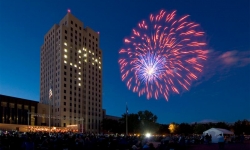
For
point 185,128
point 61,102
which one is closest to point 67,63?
point 61,102

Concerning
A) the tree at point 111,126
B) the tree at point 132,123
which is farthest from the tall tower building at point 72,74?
the tree at point 132,123

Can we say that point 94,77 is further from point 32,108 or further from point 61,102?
point 32,108

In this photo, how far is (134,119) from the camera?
8769cm

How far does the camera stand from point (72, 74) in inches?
3688

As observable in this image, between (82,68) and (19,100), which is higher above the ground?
(82,68)

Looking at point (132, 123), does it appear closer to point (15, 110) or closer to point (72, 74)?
point (72, 74)

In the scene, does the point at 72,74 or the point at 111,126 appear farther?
the point at 72,74

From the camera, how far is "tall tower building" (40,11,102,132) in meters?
88.7

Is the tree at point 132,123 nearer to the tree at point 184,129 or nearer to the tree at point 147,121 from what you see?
the tree at point 147,121

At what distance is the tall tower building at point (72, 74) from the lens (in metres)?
88.7

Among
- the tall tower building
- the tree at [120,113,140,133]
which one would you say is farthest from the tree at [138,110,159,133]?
the tall tower building

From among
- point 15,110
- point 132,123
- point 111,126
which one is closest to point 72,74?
point 111,126

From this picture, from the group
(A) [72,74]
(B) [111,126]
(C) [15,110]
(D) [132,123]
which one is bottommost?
(B) [111,126]

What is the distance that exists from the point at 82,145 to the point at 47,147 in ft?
8.92
